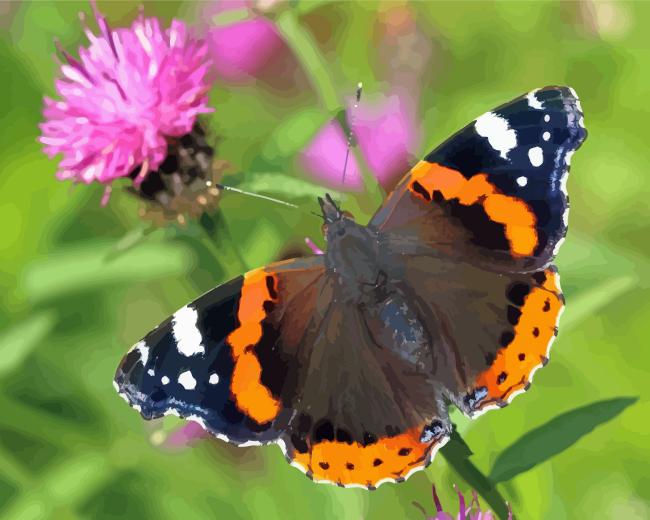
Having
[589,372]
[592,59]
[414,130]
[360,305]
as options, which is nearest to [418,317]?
[360,305]

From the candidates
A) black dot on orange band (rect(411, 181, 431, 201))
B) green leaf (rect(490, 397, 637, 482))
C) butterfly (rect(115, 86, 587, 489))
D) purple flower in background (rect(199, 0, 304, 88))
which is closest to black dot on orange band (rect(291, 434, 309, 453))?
butterfly (rect(115, 86, 587, 489))

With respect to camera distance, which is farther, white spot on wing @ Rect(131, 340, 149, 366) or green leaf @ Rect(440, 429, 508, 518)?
green leaf @ Rect(440, 429, 508, 518)

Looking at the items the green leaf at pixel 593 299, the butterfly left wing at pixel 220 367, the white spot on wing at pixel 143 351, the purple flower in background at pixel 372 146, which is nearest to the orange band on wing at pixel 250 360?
the butterfly left wing at pixel 220 367

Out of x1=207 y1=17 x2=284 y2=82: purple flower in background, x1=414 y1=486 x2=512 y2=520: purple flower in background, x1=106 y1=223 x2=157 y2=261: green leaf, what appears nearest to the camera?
x1=414 y1=486 x2=512 y2=520: purple flower in background

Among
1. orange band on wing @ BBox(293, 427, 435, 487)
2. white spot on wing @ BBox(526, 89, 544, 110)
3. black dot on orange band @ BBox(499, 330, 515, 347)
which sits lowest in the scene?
orange band on wing @ BBox(293, 427, 435, 487)

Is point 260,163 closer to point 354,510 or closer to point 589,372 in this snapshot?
point 354,510

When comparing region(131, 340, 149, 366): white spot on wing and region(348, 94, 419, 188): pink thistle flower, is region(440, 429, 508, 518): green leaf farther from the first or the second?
region(348, 94, 419, 188): pink thistle flower

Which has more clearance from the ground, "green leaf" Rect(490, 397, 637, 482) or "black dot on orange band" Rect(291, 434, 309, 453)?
"black dot on orange band" Rect(291, 434, 309, 453)
